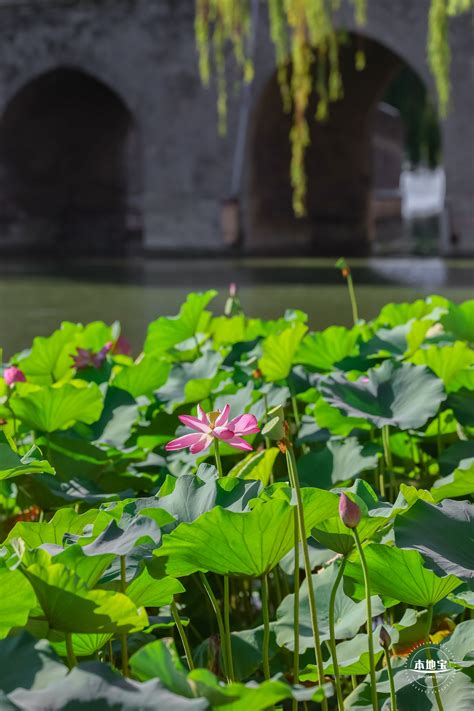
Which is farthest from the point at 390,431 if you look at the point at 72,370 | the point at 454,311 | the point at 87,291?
the point at 87,291

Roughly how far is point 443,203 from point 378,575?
47.4 feet

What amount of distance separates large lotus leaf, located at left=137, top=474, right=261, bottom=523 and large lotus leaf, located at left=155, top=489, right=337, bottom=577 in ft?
0.30

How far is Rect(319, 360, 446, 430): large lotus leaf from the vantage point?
5.38 feet

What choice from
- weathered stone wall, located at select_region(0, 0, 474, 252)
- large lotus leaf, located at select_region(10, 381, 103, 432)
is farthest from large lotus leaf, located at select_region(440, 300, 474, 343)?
weathered stone wall, located at select_region(0, 0, 474, 252)

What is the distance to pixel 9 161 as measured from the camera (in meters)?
18.5

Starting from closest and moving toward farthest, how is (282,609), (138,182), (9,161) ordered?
(282,609) → (9,161) → (138,182)

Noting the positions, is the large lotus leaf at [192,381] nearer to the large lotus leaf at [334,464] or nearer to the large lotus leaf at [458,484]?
the large lotus leaf at [334,464]

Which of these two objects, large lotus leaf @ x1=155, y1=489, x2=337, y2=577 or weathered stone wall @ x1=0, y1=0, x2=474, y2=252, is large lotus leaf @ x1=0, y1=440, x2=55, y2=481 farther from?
weathered stone wall @ x1=0, y1=0, x2=474, y2=252

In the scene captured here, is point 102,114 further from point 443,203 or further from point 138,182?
point 443,203

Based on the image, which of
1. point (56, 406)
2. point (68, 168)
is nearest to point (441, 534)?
point (56, 406)

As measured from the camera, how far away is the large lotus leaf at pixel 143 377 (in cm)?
200

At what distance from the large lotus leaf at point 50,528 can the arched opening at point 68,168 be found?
16740mm

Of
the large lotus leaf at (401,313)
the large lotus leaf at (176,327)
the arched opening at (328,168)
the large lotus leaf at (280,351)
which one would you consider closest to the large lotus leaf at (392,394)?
the large lotus leaf at (280,351)

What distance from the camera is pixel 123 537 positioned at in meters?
1.05
